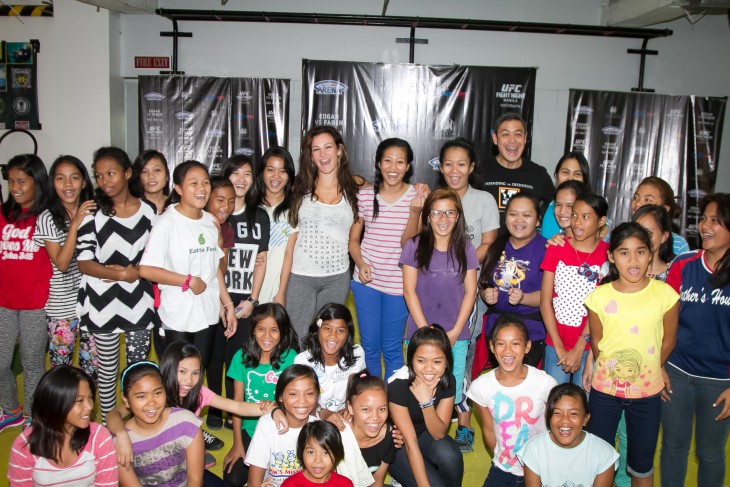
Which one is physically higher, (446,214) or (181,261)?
(446,214)

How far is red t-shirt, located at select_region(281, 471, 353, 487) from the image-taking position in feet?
7.54

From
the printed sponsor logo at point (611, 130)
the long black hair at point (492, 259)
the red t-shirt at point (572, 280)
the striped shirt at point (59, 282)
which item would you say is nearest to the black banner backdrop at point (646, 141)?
the printed sponsor logo at point (611, 130)

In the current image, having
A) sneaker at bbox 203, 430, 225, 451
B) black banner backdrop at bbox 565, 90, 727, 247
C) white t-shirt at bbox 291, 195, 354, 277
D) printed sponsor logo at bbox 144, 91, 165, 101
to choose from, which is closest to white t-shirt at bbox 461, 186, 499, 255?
white t-shirt at bbox 291, 195, 354, 277

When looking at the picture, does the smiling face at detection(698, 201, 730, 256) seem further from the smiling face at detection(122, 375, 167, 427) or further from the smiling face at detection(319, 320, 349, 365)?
the smiling face at detection(122, 375, 167, 427)

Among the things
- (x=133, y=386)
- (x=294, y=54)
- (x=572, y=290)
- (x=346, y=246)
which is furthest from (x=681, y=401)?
(x=294, y=54)

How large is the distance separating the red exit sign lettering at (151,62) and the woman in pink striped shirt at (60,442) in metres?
5.92

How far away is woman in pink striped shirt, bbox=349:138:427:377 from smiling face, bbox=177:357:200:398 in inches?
44.3

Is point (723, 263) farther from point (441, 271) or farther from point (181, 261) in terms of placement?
point (181, 261)

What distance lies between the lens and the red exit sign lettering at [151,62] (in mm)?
7238

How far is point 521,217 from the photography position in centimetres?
309

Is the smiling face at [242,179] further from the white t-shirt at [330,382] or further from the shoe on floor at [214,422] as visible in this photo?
the shoe on floor at [214,422]

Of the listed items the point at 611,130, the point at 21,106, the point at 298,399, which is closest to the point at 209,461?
→ the point at 298,399

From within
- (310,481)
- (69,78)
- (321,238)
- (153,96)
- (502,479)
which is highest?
(69,78)

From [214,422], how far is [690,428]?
8.50 ft
